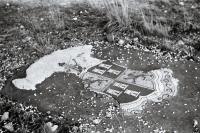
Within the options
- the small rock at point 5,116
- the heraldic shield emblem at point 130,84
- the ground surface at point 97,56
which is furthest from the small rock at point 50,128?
the heraldic shield emblem at point 130,84

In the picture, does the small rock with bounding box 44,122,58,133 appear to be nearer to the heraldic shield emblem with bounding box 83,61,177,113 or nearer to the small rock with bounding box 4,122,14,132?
the small rock with bounding box 4,122,14,132

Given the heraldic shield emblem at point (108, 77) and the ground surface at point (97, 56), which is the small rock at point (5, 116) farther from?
the heraldic shield emblem at point (108, 77)

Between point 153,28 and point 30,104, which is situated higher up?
point 153,28

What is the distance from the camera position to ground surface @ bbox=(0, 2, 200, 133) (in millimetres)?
3117

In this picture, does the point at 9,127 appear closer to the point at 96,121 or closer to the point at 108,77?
the point at 96,121

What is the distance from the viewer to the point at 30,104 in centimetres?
342

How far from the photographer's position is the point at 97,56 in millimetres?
4031

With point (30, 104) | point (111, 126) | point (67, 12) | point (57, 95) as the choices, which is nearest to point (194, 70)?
point (111, 126)

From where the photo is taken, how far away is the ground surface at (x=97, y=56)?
10.2ft

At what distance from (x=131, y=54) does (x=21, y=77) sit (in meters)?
1.39

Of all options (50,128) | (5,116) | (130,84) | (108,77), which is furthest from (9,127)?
(130,84)

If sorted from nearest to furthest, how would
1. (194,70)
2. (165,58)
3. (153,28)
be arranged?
(194,70)
(165,58)
(153,28)

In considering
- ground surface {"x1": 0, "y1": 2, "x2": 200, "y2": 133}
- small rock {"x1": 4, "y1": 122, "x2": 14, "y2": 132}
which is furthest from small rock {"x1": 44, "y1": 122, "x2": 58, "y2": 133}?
small rock {"x1": 4, "y1": 122, "x2": 14, "y2": 132}

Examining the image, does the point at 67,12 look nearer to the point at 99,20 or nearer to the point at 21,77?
the point at 99,20
